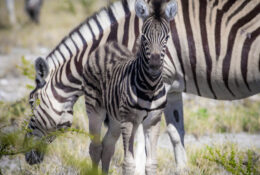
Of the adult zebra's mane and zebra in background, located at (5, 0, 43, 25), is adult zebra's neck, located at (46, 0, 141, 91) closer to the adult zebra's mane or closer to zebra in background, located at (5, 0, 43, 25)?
the adult zebra's mane

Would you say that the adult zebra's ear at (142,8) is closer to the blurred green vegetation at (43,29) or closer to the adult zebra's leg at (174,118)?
the adult zebra's leg at (174,118)

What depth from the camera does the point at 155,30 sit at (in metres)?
3.25

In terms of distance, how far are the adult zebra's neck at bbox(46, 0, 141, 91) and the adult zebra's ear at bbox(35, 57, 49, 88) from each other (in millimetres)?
152

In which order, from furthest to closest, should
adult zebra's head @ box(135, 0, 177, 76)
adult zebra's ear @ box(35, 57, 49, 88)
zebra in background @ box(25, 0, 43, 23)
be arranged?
zebra in background @ box(25, 0, 43, 23) < adult zebra's ear @ box(35, 57, 49, 88) < adult zebra's head @ box(135, 0, 177, 76)

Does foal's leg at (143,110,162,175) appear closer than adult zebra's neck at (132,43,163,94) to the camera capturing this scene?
No

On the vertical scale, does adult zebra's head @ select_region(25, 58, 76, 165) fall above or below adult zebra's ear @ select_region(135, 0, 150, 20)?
below

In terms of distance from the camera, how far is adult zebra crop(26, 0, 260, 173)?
4.54m

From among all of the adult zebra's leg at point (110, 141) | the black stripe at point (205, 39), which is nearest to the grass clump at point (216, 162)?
the black stripe at point (205, 39)

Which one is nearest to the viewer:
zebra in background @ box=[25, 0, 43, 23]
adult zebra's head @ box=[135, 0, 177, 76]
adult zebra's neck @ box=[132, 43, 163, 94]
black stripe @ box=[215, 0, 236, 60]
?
adult zebra's head @ box=[135, 0, 177, 76]

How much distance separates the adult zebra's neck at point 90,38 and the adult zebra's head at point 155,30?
60.7 inches

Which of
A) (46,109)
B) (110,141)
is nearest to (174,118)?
(110,141)

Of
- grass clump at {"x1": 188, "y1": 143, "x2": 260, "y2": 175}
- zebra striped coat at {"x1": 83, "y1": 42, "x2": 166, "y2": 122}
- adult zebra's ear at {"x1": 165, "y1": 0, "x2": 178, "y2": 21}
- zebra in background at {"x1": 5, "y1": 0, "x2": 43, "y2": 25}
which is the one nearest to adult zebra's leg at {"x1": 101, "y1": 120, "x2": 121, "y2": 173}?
zebra striped coat at {"x1": 83, "y1": 42, "x2": 166, "y2": 122}

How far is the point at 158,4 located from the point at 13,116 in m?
4.69

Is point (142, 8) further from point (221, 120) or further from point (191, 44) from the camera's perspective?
point (221, 120)
